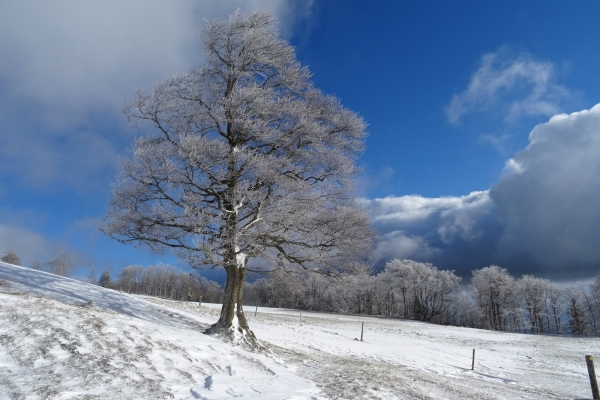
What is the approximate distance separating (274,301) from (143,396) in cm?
11683

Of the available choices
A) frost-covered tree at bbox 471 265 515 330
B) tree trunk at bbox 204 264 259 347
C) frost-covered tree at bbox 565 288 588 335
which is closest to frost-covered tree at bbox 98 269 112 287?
frost-covered tree at bbox 471 265 515 330

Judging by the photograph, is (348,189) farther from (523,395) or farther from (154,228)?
(523,395)

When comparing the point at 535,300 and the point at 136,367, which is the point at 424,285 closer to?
the point at 535,300

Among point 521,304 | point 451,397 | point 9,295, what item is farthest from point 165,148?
point 521,304

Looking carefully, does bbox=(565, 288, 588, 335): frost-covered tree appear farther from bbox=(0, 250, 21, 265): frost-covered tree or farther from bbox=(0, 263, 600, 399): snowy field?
bbox=(0, 250, 21, 265): frost-covered tree

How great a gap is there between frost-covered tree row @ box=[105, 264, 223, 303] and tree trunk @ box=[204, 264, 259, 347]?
12682 cm

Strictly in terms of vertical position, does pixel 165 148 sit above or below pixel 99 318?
above

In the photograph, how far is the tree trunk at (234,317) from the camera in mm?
10352

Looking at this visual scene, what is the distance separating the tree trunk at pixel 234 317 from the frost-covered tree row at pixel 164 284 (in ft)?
416

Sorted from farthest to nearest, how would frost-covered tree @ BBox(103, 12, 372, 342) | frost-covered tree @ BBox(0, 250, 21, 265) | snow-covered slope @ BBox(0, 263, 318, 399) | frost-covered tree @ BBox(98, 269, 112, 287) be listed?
frost-covered tree @ BBox(98, 269, 112, 287)
frost-covered tree @ BBox(0, 250, 21, 265)
frost-covered tree @ BBox(103, 12, 372, 342)
snow-covered slope @ BBox(0, 263, 318, 399)

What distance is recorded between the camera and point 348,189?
12047 mm

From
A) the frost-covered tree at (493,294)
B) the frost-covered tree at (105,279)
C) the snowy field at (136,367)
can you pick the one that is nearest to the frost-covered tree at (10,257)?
the frost-covered tree at (105,279)

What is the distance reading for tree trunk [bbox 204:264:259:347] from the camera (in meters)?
10.4

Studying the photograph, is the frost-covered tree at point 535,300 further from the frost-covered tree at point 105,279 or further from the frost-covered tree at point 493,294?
the frost-covered tree at point 105,279
